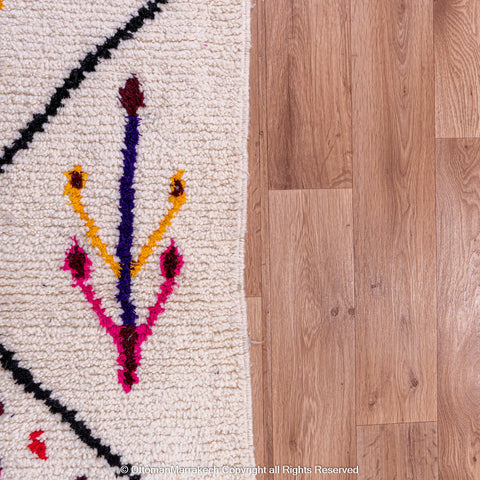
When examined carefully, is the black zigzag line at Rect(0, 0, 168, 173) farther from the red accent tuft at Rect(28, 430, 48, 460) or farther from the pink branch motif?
the red accent tuft at Rect(28, 430, 48, 460)

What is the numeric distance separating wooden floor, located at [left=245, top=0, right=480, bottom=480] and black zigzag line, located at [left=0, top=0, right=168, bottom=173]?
0.16 meters

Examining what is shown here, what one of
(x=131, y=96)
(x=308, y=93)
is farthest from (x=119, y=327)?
(x=308, y=93)

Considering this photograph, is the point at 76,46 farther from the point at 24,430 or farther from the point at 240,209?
the point at 24,430

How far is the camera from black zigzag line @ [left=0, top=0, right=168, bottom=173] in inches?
20.5

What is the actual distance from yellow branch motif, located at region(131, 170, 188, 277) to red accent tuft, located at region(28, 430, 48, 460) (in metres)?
0.25

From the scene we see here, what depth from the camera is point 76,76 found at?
0.53 m

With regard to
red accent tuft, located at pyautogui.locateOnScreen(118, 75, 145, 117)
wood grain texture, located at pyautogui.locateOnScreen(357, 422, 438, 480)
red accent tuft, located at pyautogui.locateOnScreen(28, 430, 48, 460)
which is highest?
red accent tuft, located at pyautogui.locateOnScreen(118, 75, 145, 117)

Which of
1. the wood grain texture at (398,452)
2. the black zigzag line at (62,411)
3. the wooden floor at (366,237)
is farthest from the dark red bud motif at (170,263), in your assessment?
the wood grain texture at (398,452)

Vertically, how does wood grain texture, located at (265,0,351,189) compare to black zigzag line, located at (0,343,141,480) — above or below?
above

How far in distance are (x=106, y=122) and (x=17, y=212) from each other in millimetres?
169

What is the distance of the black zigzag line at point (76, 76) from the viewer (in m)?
0.52

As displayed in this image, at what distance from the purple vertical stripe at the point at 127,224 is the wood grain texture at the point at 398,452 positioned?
385mm

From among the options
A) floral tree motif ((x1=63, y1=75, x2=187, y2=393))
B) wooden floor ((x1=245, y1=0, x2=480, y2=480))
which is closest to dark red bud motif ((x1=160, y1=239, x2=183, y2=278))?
floral tree motif ((x1=63, y1=75, x2=187, y2=393))

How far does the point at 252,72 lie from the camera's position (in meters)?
0.56
